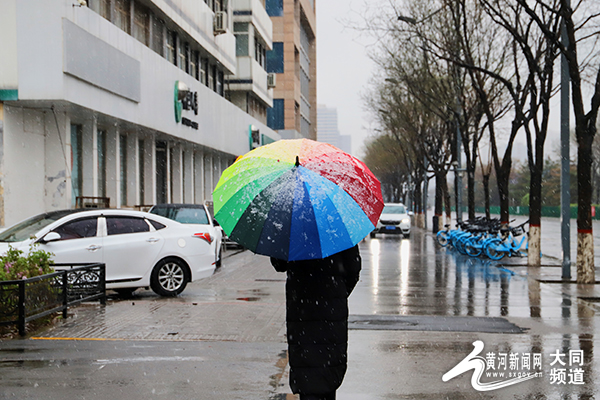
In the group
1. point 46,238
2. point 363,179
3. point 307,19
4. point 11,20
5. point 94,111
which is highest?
point 307,19

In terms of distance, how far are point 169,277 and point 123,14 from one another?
13.3m

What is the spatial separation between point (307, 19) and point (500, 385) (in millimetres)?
69150

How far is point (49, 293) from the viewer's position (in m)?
9.68

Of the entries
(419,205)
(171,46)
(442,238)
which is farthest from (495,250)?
(419,205)

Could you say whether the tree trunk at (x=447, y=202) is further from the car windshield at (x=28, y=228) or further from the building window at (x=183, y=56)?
the car windshield at (x=28, y=228)

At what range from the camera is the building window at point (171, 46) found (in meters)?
28.1

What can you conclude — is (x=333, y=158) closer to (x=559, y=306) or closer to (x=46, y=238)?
(x=46, y=238)

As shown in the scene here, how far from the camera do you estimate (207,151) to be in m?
37.1

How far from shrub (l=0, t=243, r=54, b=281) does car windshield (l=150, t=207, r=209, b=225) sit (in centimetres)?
803

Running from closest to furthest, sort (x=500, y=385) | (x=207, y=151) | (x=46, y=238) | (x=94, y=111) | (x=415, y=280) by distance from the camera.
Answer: (x=500, y=385), (x=46, y=238), (x=415, y=280), (x=94, y=111), (x=207, y=151)

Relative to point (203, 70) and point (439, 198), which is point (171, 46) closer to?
point (203, 70)

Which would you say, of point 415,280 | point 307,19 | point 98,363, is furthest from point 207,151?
point 307,19

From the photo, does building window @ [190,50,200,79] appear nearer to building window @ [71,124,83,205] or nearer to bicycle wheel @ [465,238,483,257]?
building window @ [71,124,83,205]

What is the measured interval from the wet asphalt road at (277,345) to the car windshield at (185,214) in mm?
4046
